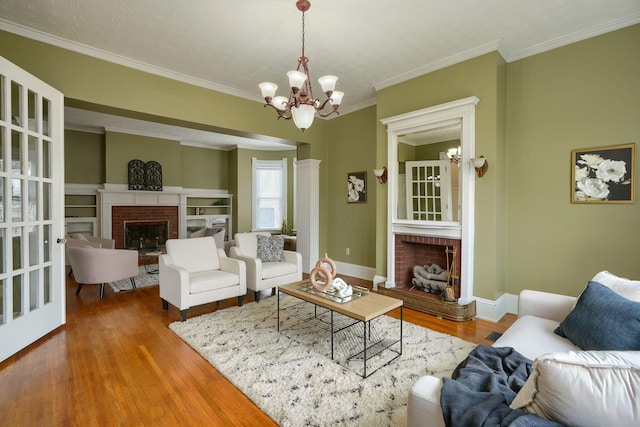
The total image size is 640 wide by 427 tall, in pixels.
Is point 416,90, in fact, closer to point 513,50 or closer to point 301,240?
point 513,50

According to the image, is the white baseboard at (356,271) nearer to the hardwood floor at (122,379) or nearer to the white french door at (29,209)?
the hardwood floor at (122,379)

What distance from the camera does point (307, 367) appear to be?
2.42 metres

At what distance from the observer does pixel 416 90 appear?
401cm

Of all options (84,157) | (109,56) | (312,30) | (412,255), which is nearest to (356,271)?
(412,255)

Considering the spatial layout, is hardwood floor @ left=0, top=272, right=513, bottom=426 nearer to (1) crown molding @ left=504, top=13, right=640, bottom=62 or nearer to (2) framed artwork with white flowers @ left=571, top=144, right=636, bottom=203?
(2) framed artwork with white flowers @ left=571, top=144, right=636, bottom=203

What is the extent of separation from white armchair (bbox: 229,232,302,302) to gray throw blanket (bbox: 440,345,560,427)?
2.86 meters

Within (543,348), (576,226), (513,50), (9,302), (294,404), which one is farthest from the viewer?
(513,50)

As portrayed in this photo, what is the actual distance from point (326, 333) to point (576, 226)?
9.28 feet

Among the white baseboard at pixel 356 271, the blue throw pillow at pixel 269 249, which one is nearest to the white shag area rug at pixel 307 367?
the blue throw pillow at pixel 269 249

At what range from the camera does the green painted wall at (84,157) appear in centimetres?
648

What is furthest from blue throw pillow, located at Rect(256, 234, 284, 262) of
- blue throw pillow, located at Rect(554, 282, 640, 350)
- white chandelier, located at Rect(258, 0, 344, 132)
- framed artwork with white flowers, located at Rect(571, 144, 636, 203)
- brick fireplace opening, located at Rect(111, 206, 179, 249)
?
brick fireplace opening, located at Rect(111, 206, 179, 249)

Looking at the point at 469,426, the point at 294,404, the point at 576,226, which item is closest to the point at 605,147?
the point at 576,226

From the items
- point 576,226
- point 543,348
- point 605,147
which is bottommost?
point 543,348

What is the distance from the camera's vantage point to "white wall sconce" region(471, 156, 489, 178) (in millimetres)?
3324
